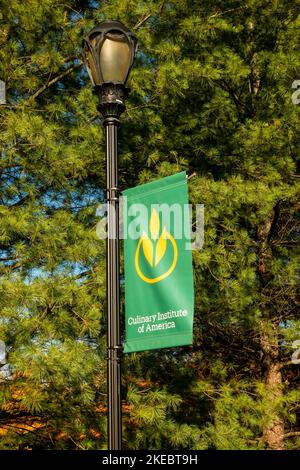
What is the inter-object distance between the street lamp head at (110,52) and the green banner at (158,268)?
767 mm

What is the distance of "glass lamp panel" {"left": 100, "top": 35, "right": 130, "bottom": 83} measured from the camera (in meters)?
4.55

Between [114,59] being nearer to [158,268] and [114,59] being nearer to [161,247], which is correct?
[161,247]

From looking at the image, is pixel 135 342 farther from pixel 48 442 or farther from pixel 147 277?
pixel 48 442

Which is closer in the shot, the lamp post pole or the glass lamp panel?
the lamp post pole

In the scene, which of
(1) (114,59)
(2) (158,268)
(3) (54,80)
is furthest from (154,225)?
(3) (54,80)

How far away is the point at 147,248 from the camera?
431cm

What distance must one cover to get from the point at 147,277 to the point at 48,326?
2.94 meters

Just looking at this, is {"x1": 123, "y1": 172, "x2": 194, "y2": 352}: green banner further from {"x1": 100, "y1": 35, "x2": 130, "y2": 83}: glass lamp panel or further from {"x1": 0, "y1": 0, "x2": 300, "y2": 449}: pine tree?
{"x1": 0, "y1": 0, "x2": 300, "y2": 449}: pine tree

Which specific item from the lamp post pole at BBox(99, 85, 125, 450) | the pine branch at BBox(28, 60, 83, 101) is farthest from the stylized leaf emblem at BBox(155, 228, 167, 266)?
the pine branch at BBox(28, 60, 83, 101)

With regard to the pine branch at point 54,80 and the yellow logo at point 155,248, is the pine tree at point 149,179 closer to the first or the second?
the pine branch at point 54,80

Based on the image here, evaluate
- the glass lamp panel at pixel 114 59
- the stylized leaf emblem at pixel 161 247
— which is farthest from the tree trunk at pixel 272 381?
the glass lamp panel at pixel 114 59

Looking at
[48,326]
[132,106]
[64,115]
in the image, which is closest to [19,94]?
[64,115]

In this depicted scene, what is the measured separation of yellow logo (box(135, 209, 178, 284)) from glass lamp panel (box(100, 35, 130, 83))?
3.16 ft

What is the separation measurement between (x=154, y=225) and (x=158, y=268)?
0.26 m
